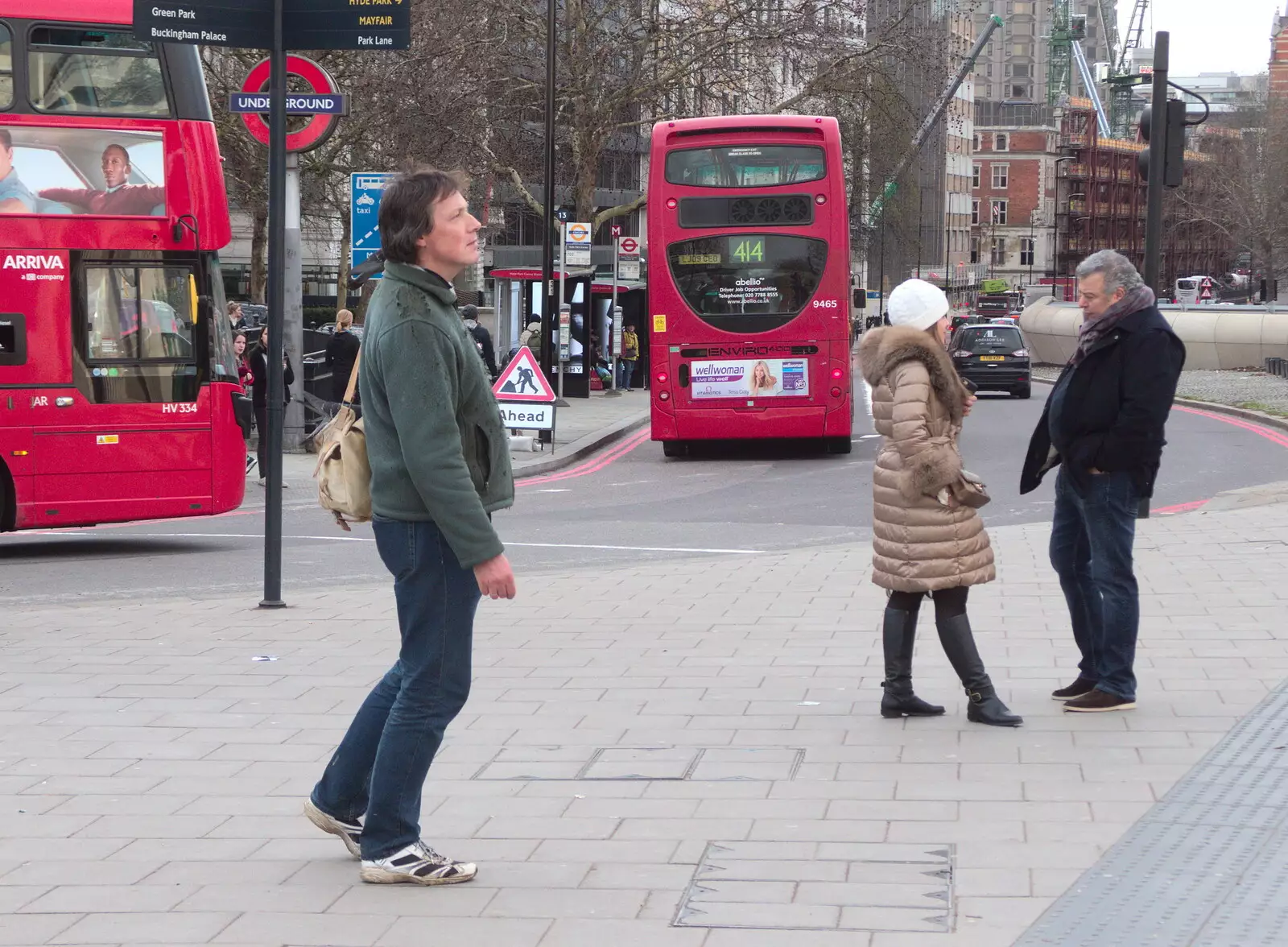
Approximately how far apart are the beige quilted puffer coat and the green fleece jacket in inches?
80.7

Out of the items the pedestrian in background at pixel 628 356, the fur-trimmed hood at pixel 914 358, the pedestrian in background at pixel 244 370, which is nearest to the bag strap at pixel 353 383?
the fur-trimmed hood at pixel 914 358

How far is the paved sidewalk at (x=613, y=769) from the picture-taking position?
14.3 ft

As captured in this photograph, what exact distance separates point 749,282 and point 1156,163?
807 centimetres

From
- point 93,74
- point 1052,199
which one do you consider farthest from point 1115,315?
point 1052,199

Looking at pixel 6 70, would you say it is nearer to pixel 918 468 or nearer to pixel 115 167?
pixel 115 167

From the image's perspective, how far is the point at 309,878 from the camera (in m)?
4.67

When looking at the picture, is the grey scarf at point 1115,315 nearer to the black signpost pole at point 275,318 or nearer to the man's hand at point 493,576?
the man's hand at point 493,576

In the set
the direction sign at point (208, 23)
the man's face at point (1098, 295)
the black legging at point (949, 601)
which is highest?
the direction sign at point (208, 23)

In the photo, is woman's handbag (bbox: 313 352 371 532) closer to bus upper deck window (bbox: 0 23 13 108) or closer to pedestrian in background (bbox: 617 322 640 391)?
bus upper deck window (bbox: 0 23 13 108)

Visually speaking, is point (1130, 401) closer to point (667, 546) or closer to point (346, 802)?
point (346, 802)

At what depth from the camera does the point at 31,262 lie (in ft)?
42.0

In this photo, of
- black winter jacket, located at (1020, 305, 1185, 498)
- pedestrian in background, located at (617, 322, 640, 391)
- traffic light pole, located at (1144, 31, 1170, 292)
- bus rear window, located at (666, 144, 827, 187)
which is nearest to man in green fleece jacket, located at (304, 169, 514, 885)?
black winter jacket, located at (1020, 305, 1185, 498)

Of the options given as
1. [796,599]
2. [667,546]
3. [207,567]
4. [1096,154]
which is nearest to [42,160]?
[207,567]

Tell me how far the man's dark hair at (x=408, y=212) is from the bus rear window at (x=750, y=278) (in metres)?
16.9
